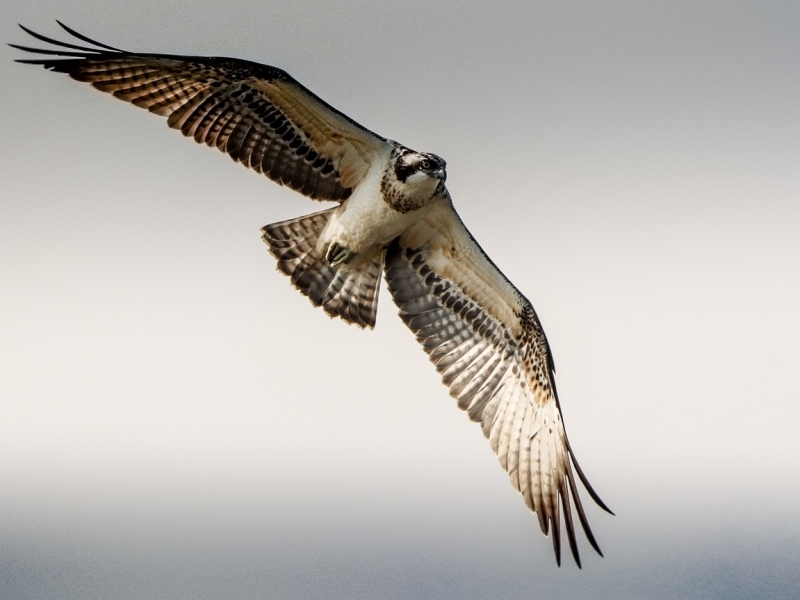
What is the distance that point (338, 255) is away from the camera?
9484 mm

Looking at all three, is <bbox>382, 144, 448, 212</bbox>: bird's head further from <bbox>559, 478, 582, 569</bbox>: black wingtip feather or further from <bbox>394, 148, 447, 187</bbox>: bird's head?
<bbox>559, 478, 582, 569</bbox>: black wingtip feather

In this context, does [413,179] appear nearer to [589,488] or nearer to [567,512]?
[589,488]

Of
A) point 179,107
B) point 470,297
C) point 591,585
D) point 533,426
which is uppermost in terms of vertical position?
point 591,585

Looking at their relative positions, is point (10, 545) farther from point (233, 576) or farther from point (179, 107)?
point (179, 107)

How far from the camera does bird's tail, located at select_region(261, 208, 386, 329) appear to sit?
9672mm

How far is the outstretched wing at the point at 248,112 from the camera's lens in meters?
8.32

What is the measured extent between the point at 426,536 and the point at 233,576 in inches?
3209

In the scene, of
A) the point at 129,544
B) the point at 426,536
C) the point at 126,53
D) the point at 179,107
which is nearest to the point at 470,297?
the point at 179,107

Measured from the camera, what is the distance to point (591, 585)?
120625 millimetres

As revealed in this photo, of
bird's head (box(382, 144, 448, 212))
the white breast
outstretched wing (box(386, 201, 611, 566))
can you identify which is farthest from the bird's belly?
outstretched wing (box(386, 201, 611, 566))

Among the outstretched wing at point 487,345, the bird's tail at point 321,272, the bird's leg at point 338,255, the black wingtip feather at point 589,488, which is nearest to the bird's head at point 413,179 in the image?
the outstretched wing at point 487,345

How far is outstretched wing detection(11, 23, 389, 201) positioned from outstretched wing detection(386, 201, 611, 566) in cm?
104

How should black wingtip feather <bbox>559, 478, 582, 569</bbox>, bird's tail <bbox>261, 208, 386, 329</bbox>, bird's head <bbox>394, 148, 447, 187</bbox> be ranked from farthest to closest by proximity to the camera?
bird's tail <bbox>261, 208, 386, 329</bbox>, black wingtip feather <bbox>559, 478, 582, 569</bbox>, bird's head <bbox>394, 148, 447, 187</bbox>

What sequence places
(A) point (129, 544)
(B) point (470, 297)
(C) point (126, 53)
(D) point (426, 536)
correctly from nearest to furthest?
1. (C) point (126, 53)
2. (B) point (470, 297)
3. (A) point (129, 544)
4. (D) point (426, 536)
